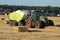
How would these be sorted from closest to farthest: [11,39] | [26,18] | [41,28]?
[11,39]
[41,28]
[26,18]

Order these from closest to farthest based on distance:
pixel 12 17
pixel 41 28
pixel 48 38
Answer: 1. pixel 48 38
2. pixel 41 28
3. pixel 12 17

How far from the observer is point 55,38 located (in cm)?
2072

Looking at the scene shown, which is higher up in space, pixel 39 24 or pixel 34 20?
pixel 34 20

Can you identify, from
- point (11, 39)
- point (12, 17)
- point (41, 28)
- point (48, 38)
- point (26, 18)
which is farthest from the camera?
point (12, 17)

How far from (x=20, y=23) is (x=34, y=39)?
13.4 m

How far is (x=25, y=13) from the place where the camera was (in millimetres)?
31938

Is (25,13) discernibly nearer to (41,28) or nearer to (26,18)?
(26,18)

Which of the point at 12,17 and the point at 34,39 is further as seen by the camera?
the point at 12,17

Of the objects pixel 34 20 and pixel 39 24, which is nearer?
pixel 39 24

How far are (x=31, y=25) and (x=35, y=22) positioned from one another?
0.95 meters

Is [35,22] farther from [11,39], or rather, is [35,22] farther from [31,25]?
[11,39]

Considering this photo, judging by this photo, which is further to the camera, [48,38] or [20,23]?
[20,23]

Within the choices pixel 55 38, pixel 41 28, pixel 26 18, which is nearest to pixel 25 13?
pixel 26 18

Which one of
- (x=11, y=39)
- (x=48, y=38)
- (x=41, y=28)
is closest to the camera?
(x=11, y=39)
